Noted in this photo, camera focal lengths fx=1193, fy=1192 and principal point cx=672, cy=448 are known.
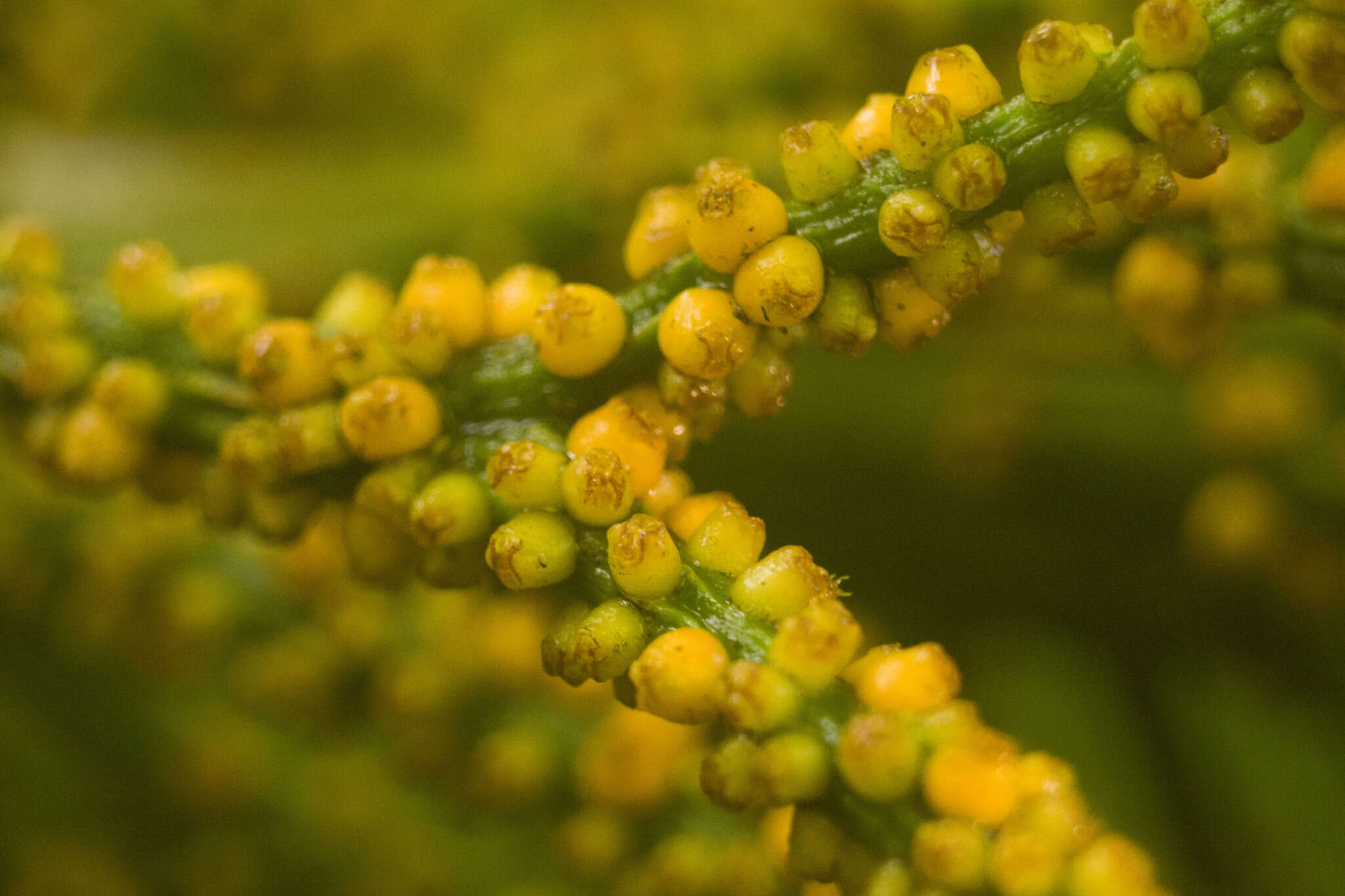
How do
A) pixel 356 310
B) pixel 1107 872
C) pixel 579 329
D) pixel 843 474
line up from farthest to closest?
pixel 843 474, pixel 356 310, pixel 579 329, pixel 1107 872

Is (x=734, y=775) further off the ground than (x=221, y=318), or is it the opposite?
(x=221, y=318)

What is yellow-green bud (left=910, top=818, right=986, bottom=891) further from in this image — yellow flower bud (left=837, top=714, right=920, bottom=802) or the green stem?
the green stem

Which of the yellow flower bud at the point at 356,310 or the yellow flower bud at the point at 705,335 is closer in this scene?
the yellow flower bud at the point at 705,335

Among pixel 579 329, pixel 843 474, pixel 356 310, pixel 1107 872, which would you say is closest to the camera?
pixel 1107 872

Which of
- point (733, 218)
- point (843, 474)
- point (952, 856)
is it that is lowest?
point (952, 856)

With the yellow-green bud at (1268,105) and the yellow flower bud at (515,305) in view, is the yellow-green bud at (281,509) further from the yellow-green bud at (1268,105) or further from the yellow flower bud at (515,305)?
the yellow-green bud at (1268,105)

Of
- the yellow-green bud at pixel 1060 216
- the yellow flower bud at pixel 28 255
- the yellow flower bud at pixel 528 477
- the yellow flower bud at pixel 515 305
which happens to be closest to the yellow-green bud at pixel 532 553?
the yellow flower bud at pixel 528 477

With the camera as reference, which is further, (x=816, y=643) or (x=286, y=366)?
(x=286, y=366)

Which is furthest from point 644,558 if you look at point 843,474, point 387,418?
point 843,474

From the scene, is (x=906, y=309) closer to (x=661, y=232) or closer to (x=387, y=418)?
(x=661, y=232)

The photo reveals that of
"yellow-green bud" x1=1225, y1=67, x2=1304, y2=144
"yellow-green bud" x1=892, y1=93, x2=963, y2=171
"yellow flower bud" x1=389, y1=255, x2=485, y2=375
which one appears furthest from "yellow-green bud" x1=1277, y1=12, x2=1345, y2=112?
"yellow flower bud" x1=389, y1=255, x2=485, y2=375
